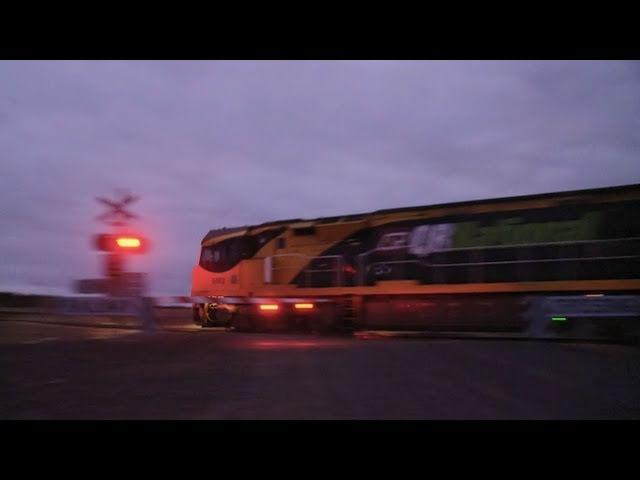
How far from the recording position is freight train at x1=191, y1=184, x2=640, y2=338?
47.8 ft

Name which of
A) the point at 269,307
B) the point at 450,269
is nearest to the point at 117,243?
the point at 269,307

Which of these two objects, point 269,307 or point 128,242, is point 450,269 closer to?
point 269,307

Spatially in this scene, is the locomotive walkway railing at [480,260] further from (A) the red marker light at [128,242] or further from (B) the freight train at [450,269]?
(A) the red marker light at [128,242]

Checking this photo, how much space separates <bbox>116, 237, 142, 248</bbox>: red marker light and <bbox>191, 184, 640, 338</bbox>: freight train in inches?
145

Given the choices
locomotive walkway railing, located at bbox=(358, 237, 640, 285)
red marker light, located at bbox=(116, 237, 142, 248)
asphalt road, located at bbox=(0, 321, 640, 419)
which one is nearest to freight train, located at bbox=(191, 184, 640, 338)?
locomotive walkway railing, located at bbox=(358, 237, 640, 285)

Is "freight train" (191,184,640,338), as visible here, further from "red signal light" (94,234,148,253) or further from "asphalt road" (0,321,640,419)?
"red signal light" (94,234,148,253)

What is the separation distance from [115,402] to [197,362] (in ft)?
11.4

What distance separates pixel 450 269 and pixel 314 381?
9.44m

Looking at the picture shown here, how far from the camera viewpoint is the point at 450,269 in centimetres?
1672

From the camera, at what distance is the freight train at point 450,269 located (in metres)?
14.6

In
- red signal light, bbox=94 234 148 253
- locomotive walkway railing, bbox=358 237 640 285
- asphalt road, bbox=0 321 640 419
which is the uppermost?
red signal light, bbox=94 234 148 253

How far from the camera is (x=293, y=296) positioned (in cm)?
1983
